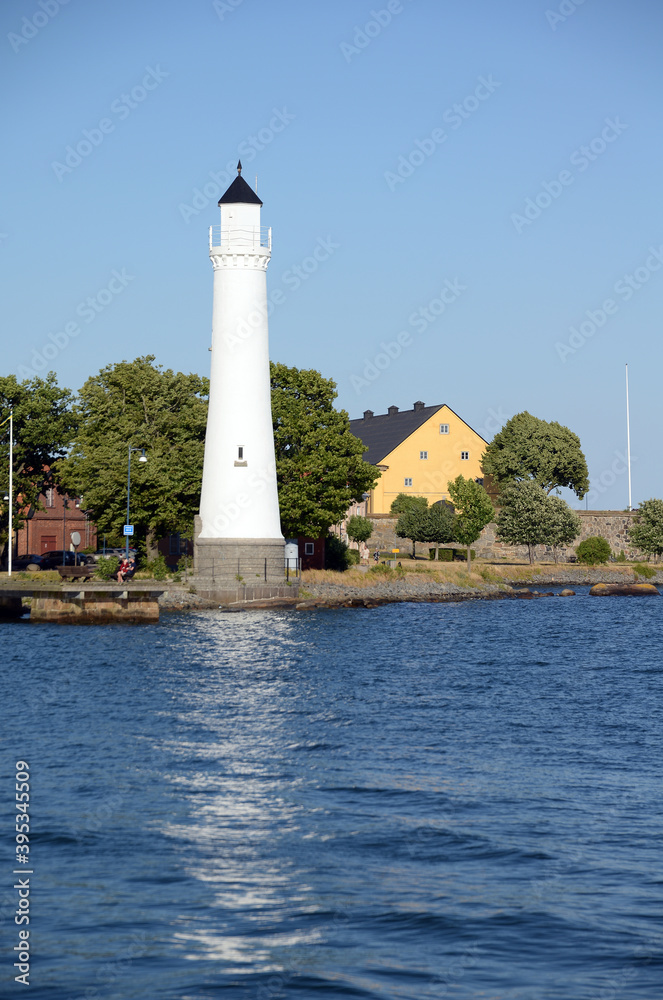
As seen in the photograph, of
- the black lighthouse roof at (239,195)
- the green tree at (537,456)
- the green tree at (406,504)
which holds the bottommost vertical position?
the green tree at (406,504)

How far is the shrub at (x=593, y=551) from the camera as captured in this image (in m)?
92.3

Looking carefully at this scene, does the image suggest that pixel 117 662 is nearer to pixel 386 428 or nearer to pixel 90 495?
pixel 90 495

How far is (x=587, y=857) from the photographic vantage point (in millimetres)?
14953

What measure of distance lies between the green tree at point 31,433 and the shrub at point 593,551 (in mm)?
43016

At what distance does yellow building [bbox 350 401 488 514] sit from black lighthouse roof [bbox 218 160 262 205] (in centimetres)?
4268

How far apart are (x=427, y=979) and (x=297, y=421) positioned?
54.8m

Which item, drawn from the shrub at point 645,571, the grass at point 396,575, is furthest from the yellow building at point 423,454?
the grass at point 396,575

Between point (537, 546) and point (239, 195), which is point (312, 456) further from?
point (537, 546)

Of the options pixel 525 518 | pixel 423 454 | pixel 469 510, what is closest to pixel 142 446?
pixel 469 510

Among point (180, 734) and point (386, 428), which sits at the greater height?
point (386, 428)

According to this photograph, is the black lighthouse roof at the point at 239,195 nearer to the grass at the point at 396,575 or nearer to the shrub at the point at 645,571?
the grass at the point at 396,575

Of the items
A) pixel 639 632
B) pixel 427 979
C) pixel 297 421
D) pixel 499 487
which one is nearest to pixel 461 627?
pixel 639 632

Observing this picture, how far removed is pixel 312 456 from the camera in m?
64.5

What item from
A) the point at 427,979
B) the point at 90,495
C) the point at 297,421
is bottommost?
the point at 427,979
